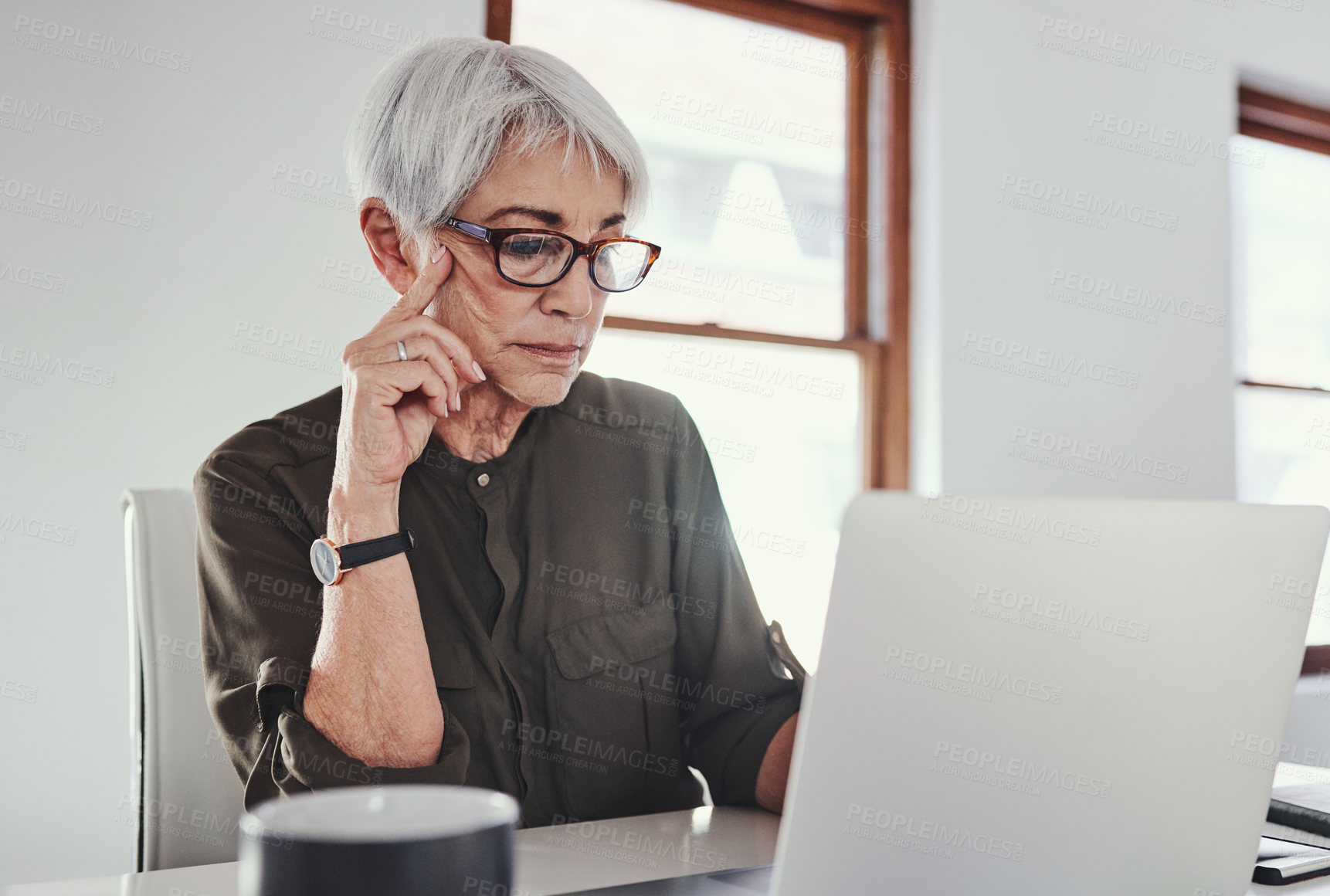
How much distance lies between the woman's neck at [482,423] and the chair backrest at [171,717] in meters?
0.32

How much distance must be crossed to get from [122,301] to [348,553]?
1231mm

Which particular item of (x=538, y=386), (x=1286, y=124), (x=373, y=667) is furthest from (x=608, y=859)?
(x=1286, y=124)

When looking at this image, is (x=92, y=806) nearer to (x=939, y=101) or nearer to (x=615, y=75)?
(x=615, y=75)

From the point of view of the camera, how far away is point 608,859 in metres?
0.81

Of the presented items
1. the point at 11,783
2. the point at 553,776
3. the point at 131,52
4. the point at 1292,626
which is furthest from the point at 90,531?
the point at 1292,626

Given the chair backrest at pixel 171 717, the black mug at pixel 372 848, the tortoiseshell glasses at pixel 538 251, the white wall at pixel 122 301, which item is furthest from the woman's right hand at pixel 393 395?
the white wall at pixel 122 301

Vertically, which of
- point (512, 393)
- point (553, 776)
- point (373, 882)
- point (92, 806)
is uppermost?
point (512, 393)

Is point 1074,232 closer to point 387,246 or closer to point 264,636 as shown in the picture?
point 387,246

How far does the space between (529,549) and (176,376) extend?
1135mm

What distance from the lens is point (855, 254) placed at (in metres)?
2.95

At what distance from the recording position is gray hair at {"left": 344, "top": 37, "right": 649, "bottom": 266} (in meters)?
1.15

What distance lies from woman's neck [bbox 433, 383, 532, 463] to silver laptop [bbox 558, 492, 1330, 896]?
2.56ft

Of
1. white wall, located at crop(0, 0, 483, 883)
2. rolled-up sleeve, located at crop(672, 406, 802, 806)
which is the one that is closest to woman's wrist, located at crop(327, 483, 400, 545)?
rolled-up sleeve, located at crop(672, 406, 802, 806)

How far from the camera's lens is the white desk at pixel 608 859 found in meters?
0.73
